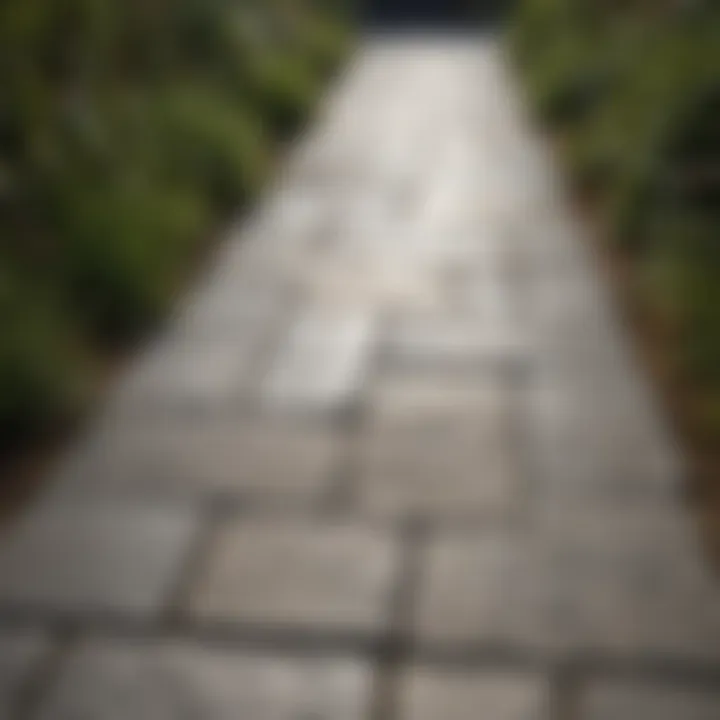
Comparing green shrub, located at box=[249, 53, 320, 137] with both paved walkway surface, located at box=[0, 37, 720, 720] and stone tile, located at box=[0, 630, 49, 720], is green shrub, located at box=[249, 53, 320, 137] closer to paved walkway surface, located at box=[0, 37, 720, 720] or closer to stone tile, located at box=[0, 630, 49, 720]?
paved walkway surface, located at box=[0, 37, 720, 720]

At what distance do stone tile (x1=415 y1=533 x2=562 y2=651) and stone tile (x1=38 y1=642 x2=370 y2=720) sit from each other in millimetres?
241

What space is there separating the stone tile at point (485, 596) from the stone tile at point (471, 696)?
4.3 inches

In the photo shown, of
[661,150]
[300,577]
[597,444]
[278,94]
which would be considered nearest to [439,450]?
[597,444]

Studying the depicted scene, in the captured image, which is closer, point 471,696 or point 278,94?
point 471,696

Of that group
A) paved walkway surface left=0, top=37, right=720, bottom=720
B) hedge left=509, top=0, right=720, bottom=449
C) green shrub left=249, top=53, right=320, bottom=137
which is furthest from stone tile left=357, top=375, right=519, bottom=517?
green shrub left=249, top=53, right=320, bottom=137

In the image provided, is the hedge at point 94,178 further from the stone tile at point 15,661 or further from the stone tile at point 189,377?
the stone tile at point 15,661

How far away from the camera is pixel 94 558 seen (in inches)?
114

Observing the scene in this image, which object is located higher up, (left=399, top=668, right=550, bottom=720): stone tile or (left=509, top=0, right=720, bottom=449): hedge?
(left=509, top=0, right=720, bottom=449): hedge

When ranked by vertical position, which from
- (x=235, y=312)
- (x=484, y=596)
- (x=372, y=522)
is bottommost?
(x=484, y=596)

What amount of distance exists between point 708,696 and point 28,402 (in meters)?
2.10

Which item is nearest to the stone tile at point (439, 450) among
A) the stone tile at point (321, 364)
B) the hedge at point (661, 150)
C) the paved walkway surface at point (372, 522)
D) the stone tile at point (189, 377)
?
the paved walkway surface at point (372, 522)

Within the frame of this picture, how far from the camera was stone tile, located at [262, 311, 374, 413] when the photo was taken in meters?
3.80

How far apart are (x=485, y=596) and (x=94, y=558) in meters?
0.94

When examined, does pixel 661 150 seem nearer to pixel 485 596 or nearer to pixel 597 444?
pixel 597 444
